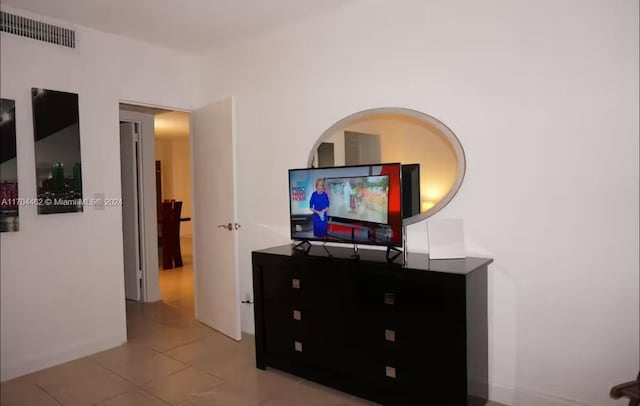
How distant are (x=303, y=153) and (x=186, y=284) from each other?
10.4 feet

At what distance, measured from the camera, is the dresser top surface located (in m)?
2.32

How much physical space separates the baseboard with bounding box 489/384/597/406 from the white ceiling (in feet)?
8.62

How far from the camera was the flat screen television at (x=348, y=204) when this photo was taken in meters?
2.58

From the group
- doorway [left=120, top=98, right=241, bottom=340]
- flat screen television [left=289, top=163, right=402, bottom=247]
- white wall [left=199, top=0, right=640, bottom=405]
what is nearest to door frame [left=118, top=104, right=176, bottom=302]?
doorway [left=120, top=98, right=241, bottom=340]

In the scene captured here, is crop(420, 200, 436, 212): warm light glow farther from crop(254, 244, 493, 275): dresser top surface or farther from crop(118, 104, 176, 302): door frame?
crop(118, 104, 176, 302): door frame

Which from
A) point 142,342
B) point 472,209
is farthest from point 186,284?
point 472,209

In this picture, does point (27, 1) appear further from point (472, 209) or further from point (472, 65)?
point (472, 209)

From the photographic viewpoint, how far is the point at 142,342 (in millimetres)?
3646

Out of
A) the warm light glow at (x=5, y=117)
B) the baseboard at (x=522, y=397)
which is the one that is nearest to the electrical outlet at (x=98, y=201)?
the warm light glow at (x=5, y=117)

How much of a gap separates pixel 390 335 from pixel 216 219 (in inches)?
78.1

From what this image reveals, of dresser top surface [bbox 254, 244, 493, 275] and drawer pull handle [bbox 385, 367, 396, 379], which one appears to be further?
drawer pull handle [bbox 385, 367, 396, 379]

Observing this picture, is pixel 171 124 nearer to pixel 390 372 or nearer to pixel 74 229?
pixel 74 229

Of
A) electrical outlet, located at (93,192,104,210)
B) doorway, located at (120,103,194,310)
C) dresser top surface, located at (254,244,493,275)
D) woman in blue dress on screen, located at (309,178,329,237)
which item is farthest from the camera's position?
doorway, located at (120,103,194,310)

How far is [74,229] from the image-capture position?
334cm
